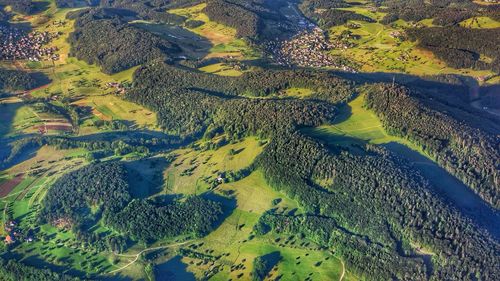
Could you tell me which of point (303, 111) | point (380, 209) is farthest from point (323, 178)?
point (303, 111)

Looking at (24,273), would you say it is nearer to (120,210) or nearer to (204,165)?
(120,210)

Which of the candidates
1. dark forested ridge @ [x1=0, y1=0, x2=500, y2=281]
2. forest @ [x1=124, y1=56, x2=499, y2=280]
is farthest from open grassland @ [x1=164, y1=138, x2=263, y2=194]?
forest @ [x1=124, y1=56, x2=499, y2=280]

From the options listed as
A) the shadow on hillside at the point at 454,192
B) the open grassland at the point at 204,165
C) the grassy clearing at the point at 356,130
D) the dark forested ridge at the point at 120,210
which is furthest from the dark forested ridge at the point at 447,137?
the dark forested ridge at the point at 120,210

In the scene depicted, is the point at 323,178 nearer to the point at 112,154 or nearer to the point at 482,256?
the point at 482,256

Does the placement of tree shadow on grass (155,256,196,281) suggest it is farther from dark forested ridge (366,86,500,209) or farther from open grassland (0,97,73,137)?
open grassland (0,97,73,137)

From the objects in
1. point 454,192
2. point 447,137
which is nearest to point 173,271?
point 454,192

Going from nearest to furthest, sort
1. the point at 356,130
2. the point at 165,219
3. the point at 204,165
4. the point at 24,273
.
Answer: the point at 24,273, the point at 165,219, the point at 204,165, the point at 356,130

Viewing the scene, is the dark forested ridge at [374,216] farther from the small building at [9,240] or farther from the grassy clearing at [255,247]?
the small building at [9,240]
